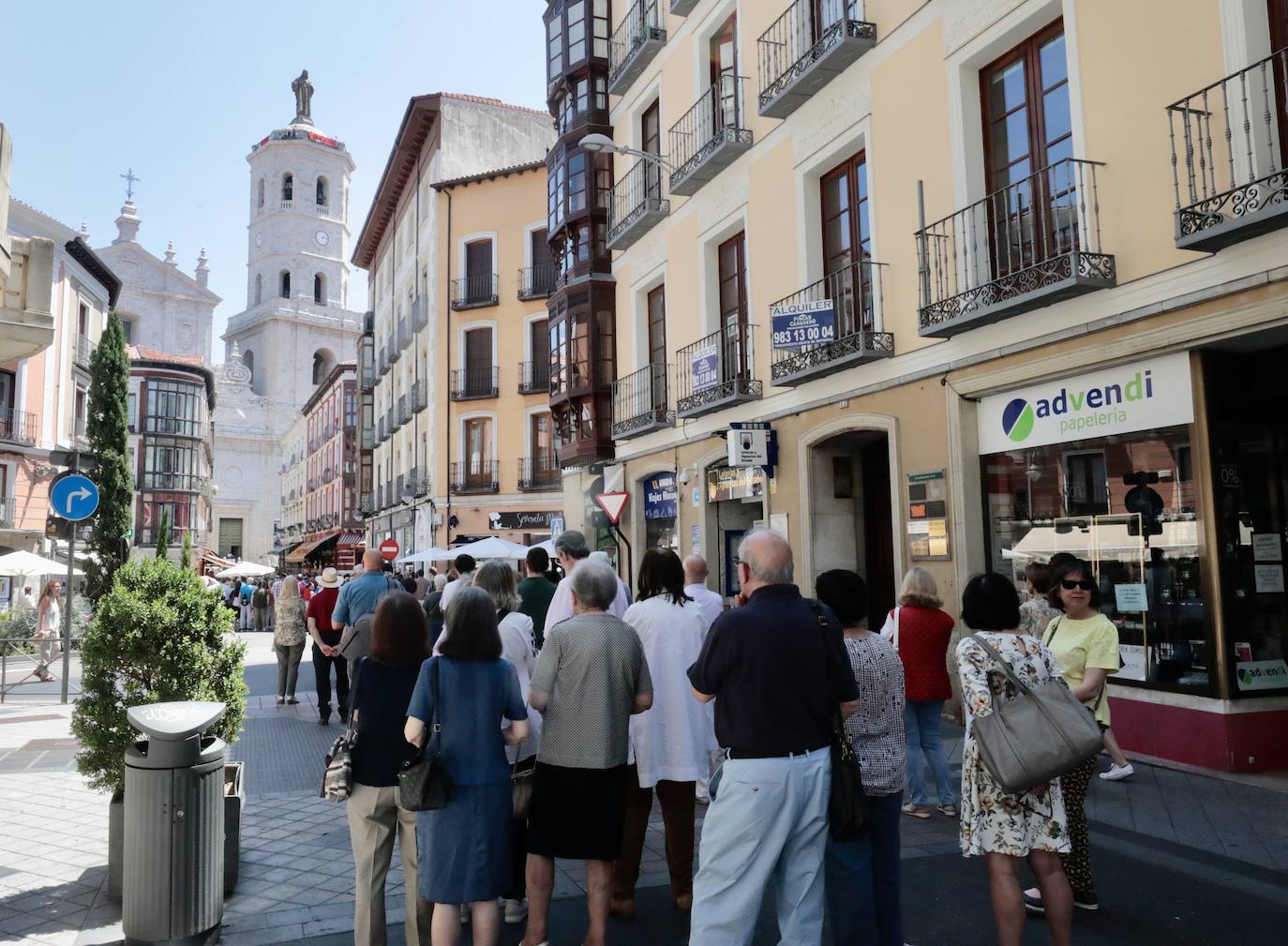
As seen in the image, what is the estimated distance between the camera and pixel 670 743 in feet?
17.8

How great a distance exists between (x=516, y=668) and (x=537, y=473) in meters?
28.8

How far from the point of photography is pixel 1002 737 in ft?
13.7

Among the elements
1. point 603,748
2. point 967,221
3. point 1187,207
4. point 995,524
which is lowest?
point 603,748

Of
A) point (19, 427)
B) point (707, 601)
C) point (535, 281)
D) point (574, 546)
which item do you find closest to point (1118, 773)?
point (707, 601)

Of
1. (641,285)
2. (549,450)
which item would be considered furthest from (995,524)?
(549,450)

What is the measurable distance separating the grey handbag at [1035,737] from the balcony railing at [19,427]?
34450mm

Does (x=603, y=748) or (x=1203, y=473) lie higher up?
(x=1203, y=473)

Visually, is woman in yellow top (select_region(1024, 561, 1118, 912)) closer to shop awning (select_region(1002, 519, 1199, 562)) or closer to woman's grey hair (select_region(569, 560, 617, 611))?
shop awning (select_region(1002, 519, 1199, 562))

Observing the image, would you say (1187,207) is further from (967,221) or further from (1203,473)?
(967,221)

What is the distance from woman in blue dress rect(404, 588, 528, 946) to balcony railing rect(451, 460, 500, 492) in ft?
97.7

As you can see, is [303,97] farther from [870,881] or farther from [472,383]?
[870,881]

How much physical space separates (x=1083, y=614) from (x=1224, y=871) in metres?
1.63

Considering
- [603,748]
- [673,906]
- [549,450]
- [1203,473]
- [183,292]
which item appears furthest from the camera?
[183,292]

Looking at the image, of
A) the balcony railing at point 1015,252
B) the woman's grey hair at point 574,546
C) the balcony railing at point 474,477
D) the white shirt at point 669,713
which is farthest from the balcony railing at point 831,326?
the balcony railing at point 474,477
